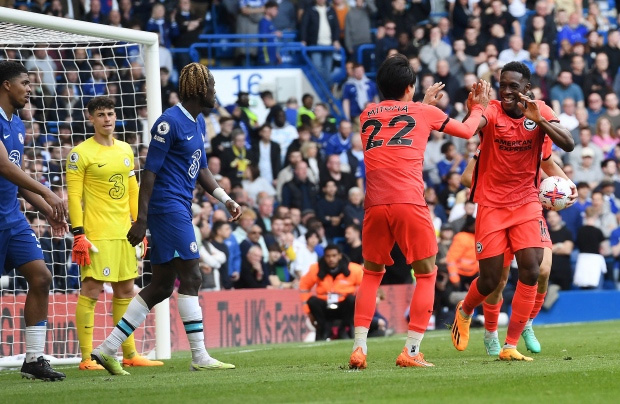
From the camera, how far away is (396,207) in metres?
9.07

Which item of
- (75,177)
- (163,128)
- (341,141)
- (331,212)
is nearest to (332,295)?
(331,212)

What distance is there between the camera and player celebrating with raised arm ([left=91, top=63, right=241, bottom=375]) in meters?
9.57

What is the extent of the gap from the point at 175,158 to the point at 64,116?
5.23 m

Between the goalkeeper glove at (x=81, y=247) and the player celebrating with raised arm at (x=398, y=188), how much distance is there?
297cm

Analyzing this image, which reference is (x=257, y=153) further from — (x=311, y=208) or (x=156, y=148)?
(x=156, y=148)

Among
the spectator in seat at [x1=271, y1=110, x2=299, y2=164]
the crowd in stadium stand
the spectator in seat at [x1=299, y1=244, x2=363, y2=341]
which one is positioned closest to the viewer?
the crowd in stadium stand

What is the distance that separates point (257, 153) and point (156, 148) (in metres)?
11.2

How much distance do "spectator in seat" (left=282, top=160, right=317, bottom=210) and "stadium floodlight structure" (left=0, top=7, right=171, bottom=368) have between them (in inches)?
192

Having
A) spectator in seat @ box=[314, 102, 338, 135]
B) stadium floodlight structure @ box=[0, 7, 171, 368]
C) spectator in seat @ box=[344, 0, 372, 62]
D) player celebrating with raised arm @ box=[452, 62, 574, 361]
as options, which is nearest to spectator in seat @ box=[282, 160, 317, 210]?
spectator in seat @ box=[314, 102, 338, 135]

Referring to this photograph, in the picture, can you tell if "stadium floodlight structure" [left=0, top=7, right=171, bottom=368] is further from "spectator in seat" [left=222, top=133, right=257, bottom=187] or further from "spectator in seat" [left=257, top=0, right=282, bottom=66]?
"spectator in seat" [left=257, top=0, right=282, bottom=66]

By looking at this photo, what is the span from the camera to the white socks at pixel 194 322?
32.6 ft

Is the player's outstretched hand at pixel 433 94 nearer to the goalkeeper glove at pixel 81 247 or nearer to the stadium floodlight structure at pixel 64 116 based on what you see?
the goalkeeper glove at pixel 81 247

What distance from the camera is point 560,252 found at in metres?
20.7

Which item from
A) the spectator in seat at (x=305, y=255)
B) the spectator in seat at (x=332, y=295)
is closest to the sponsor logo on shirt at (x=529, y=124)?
the spectator in seat at (x=332, y=295)
